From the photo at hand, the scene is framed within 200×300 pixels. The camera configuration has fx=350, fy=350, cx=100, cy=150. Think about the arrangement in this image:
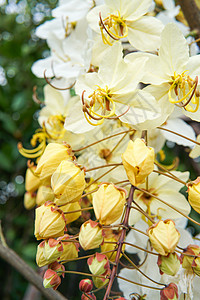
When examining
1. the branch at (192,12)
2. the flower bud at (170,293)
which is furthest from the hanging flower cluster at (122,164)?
the branch at (192,12)

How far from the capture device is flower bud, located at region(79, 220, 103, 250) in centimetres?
37

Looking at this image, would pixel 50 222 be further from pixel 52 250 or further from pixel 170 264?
pixel 170 264

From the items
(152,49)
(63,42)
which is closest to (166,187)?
(152,49)

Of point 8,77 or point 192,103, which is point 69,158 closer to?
point 192,103

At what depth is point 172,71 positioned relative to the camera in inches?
17.9

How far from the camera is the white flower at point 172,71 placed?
44 cm

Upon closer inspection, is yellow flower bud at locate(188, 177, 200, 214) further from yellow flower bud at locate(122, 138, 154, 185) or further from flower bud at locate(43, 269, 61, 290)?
flower bud at locate(43, 269, 61, 290)

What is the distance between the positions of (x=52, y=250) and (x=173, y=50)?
29 cm

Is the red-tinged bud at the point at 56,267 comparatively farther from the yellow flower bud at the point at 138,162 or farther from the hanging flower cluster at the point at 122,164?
the yellow flower bud at the point at 138,162

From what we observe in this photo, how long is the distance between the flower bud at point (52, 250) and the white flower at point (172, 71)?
0.22 m

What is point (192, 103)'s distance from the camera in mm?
436

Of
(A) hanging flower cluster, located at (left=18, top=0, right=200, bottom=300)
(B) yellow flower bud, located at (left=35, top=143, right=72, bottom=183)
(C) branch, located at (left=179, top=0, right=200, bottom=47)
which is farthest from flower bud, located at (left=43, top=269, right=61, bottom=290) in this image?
(C) branch, located at (left=179, top=0, right=200, bottom=47)

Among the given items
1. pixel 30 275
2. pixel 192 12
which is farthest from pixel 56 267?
pixel 192 12

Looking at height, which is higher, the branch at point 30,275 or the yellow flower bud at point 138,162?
the yellow flower bud at point 138,162
